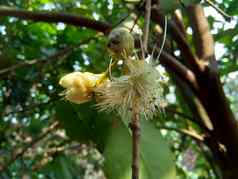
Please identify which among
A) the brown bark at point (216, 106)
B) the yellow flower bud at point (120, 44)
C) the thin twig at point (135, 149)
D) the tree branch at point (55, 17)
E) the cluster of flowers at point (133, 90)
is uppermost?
the tree branch at point (55, 17)

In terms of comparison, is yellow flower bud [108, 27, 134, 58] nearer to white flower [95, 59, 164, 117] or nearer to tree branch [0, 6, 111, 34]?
white flower [95, 59, 164, 117]

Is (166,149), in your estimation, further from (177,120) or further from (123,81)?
(177,120)

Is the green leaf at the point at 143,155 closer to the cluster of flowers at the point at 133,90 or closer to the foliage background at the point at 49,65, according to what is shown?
the cluster of flowers at the point at 133,90

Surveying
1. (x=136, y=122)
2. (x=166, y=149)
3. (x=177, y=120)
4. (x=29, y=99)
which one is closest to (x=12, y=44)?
(x=29, y=99)

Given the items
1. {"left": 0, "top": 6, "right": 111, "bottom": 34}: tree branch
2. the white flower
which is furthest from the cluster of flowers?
{"left": 0, "top": 6, "right": 111, "bottom": 34}: tree branch

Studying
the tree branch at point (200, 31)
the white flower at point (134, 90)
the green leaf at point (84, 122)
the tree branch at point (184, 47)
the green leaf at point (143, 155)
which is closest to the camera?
the white flower at point (134, 90)

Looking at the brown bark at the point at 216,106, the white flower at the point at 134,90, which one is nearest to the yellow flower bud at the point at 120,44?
the white flower at the point at 134,90
